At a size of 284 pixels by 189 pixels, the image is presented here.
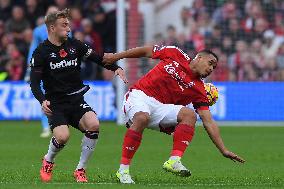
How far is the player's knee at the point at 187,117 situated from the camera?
1051 centimetres

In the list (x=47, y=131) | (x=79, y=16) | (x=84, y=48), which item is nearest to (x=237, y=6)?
(x=79, y=16)

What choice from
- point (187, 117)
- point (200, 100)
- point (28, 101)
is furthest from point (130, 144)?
point (28, 101)

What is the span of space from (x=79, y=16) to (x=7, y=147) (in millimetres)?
8882

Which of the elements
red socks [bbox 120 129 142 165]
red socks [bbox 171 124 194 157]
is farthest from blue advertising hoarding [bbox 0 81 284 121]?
red socks [bbox 120 129 142 165]

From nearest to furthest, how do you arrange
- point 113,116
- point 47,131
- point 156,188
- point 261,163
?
1. point 156,188
2. point 261,163
3. point 47,131
4. point 113,116

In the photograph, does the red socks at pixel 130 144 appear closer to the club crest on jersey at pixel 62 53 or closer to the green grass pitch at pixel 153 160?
the green grass pitch at pixel 153 160

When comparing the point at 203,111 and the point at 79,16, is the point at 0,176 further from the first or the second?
the point at 79,16

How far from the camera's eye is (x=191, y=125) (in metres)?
10.5

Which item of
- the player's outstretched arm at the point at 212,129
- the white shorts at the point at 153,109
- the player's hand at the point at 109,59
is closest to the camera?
the player's outstretched arm at the point at 212,129

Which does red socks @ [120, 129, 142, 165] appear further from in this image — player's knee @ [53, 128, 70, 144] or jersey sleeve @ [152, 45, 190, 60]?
jersey sleeve @ [152, 45, 190, 60]

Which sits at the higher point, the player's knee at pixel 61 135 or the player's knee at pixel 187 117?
the player's knee at pixel 187 117

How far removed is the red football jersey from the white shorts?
0.10 metres

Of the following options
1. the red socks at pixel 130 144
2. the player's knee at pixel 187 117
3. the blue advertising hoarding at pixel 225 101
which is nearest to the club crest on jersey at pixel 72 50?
the red socks at pixel 130 144

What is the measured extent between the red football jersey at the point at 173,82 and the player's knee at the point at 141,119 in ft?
1.34
